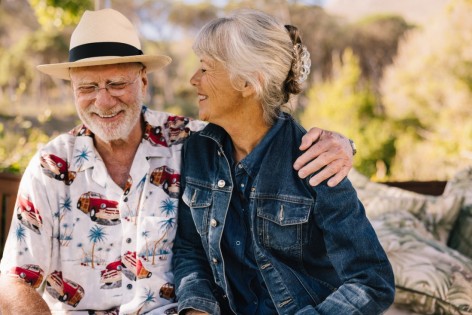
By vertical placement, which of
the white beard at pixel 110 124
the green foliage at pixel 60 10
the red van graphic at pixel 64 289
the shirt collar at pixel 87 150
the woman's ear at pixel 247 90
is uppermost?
the green foliage at pixel 60 10

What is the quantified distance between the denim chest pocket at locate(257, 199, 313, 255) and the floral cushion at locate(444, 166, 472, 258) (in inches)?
58.6

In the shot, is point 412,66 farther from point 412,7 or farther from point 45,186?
point 412,7

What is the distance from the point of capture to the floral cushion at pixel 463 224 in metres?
3.21

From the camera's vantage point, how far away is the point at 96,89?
2326 mm

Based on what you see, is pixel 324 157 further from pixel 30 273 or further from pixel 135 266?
pixel 30 273

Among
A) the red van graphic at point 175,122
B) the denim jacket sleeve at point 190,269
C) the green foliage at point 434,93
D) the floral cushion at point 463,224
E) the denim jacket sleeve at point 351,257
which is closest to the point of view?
the denim jacket sleeve at point 351,257

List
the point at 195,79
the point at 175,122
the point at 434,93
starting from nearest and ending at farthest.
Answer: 1. the point at 195,79
2. the point at 175,122
3. the point at 434,93

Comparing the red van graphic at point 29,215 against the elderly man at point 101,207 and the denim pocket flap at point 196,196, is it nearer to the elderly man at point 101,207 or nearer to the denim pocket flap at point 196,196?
the elderly man at point 101,207

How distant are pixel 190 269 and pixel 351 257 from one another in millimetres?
616

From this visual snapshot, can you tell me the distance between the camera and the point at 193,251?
2.31 m

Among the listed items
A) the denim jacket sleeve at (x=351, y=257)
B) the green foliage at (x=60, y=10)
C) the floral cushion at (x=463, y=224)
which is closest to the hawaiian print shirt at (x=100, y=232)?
the denim jacket sleeve at (x=351, y=257)

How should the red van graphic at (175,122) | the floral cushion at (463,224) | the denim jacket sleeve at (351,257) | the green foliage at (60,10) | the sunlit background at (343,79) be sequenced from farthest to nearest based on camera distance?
the sunlit background at (343,79) → the green foliage at (60,10) → the floral cushion at (463,224) → the red van graphic at (175,122) → the denim jacket sleeve at (351,257)

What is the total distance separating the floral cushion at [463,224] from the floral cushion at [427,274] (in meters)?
0.20

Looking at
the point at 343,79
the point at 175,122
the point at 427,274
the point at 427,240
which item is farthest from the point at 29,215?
the point at 343,79
